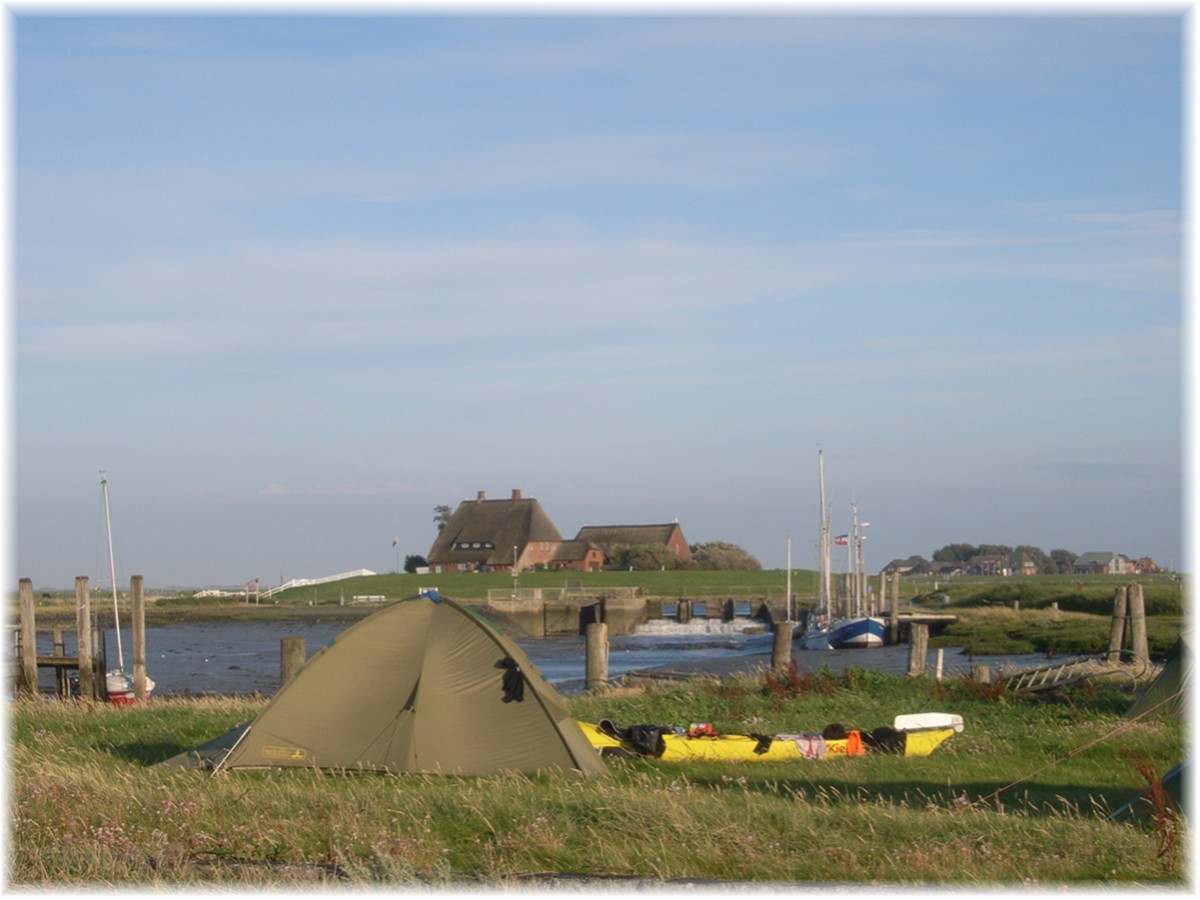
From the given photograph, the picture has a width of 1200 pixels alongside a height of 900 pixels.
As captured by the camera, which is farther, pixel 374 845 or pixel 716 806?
pixel 716 806

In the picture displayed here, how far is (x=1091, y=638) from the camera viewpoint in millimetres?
40750

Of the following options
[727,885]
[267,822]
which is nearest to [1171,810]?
[727,885]

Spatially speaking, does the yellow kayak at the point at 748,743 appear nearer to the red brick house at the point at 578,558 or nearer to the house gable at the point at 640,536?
the red brick house at the point at 578,558

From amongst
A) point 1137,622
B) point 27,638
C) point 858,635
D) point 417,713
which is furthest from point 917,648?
point 858,635

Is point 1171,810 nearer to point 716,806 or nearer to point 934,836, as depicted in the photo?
point 934,836

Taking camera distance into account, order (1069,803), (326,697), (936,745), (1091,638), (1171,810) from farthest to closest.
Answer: (1091,638), (936,745), (326,697), (1069,803), (1171,810)

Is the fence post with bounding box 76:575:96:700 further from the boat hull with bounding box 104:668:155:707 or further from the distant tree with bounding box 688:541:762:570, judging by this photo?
the distant tree with bounding box 688:541:762:570

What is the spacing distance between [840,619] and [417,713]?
44.8 meters

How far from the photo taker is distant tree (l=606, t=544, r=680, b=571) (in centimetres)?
10631

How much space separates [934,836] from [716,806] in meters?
1.65

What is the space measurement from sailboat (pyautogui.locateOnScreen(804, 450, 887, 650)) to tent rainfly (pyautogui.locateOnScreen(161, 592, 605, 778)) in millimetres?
39351

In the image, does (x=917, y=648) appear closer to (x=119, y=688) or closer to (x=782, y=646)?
(x=782, y=646)

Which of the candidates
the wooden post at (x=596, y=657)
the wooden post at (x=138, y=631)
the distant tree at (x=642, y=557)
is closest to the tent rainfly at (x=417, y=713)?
the wooden post at (x=138, y=631)

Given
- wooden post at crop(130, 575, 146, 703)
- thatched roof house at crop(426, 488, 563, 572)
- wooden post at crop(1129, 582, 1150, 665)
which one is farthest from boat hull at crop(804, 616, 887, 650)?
thatched roof house at crop(426, 488, 563, 572)
